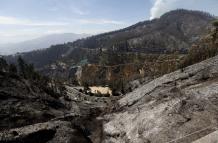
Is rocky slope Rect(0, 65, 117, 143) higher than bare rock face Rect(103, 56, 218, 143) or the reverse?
the reverse

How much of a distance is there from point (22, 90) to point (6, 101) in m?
16.5

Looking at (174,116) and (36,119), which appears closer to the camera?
(174,116)

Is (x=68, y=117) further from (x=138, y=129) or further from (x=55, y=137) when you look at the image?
(x=138, y=129)

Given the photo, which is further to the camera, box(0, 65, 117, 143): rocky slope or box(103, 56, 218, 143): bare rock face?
box(0, 65, 117, 143): rocky slope

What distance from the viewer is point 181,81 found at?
3403 inches

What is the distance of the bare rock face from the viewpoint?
54.9 metres

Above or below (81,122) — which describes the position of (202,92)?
above

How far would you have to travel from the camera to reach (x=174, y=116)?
61.2 m

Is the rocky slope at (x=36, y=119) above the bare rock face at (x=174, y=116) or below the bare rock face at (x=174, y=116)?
below

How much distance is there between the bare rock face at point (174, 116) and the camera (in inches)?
2160

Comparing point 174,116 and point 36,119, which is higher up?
point 174,116

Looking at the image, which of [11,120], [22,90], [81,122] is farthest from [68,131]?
[22,90]

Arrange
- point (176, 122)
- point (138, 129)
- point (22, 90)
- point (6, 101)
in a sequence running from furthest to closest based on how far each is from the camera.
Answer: point (22, 90), point (6, 101), point (138, 129), point (176, 122)

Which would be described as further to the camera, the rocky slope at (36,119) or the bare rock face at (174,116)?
the rocky slope at (36,119)
